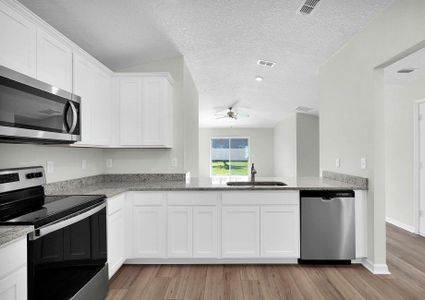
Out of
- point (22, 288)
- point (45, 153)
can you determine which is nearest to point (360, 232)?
point (22, 288)

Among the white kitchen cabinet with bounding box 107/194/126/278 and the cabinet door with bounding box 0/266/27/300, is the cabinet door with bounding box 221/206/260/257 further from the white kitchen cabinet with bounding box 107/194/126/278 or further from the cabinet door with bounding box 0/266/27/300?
the cabinet door with bounding box 0/266/27/300

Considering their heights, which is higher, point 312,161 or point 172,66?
point 172,66

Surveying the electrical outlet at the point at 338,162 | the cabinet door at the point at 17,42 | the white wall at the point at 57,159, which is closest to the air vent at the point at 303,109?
the electrical outlet at the point at 338,162

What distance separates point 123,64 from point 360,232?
11.6ft

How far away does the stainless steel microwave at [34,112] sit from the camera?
1541 millimetres

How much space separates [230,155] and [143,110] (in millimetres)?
8230

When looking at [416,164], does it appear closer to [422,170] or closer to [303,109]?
[422,170]

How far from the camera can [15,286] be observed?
1.34 m

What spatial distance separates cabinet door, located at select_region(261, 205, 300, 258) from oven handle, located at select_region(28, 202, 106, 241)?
66.7 inches

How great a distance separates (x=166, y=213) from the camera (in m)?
2.98

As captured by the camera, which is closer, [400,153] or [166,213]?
[166,213]

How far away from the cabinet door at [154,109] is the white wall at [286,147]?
215 inches

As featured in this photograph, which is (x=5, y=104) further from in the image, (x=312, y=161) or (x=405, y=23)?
(x=312, y=161)

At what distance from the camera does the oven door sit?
150 centimetres
